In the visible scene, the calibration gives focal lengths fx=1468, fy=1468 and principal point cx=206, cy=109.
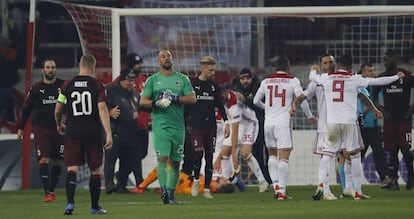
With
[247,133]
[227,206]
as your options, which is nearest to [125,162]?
[247,133]

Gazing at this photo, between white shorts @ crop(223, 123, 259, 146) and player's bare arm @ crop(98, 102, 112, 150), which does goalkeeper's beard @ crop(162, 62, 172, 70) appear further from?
white shorts @ crop(223, 123, 259, 146)

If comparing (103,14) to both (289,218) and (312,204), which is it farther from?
(289,218)

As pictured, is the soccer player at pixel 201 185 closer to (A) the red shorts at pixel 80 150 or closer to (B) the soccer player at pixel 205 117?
(B) the soccer player at pixel 205 117

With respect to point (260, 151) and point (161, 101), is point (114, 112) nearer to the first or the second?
point (260, 151)

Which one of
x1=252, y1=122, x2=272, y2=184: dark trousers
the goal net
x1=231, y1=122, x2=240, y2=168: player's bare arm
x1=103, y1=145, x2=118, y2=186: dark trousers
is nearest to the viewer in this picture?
x1=231, y1=122, x2=240, y2=168: player's bare arm

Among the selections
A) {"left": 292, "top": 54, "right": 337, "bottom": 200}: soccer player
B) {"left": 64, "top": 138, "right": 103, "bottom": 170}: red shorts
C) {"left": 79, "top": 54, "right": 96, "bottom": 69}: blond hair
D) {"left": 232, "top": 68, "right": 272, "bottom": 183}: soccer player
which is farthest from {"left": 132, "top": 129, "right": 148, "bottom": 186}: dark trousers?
{"left": 79, "top": 54, "right": 96, "bottom": 69}: blond hair

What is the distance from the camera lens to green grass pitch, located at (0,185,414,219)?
18.3 meters

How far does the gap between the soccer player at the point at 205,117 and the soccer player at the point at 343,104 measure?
7.48 ft

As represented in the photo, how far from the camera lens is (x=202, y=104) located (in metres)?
23.9

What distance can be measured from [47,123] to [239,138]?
4373mm

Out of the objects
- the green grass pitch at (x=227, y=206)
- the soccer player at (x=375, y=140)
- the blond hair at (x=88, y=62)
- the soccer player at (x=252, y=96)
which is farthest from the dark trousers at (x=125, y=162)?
the blond hair at (x=88, y=62)

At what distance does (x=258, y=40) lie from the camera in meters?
30.8

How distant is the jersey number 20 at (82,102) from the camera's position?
19.2 metres

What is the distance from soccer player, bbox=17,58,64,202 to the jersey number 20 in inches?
174
